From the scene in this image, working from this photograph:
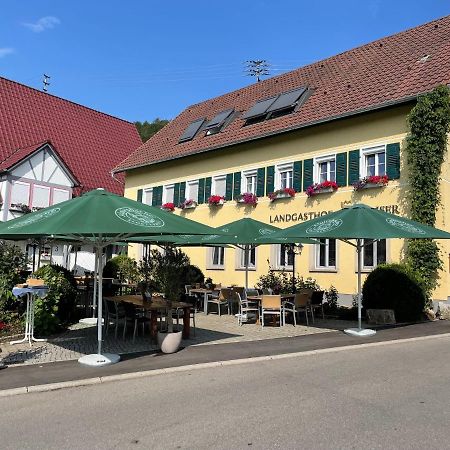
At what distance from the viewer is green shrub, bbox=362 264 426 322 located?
547 inches

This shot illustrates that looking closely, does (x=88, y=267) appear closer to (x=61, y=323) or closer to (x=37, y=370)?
(x=61, y=323)

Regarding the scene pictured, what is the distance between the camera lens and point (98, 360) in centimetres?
785

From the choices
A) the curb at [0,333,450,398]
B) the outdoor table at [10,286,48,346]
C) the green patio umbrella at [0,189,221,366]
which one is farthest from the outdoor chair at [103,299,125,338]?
the curb at [0,333,450,398]

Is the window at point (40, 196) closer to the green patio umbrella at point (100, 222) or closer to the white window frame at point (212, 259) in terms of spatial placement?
the white window frame at point (212, 259)

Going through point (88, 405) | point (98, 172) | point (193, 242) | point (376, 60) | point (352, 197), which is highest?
point (376, 60)

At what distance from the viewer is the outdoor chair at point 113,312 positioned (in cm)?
1028

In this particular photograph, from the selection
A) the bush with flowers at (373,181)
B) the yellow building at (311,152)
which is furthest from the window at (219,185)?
the bush with flowers at (373,181)

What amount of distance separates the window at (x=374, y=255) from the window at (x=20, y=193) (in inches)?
686

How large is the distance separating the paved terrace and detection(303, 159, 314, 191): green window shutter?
587 cm

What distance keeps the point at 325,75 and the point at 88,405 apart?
1867 cm

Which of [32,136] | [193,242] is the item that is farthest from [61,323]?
[32,136]

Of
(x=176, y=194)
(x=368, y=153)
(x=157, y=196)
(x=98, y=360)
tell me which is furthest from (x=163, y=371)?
(x=157, y=196)

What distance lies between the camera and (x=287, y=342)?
10.2 meters

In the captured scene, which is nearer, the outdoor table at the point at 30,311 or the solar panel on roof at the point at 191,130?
the outdoor table at the point at 30,311
